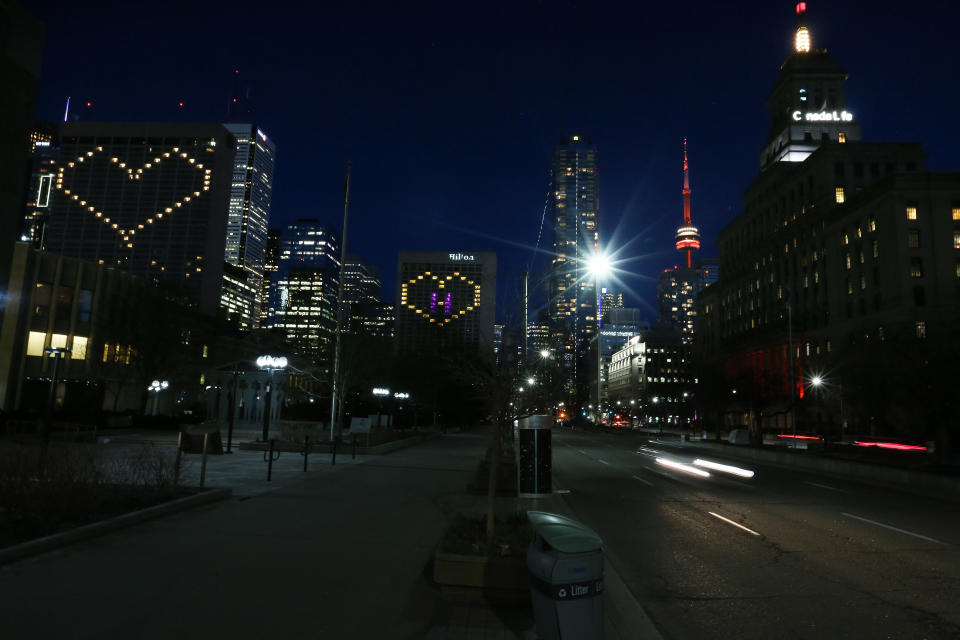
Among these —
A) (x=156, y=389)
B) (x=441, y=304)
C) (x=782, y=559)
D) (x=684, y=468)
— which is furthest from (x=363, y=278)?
(x=782, y=559)

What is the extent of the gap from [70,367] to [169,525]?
4869cm

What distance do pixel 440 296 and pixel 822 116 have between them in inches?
3240

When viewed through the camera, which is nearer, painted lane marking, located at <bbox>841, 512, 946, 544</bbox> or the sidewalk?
the sidewalk

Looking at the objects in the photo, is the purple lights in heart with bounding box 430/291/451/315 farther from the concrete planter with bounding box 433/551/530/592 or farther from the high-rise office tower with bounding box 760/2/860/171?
the high-rise office tower with bounding box 760/2/860/171

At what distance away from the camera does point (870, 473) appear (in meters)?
23.3

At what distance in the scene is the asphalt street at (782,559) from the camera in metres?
6.33

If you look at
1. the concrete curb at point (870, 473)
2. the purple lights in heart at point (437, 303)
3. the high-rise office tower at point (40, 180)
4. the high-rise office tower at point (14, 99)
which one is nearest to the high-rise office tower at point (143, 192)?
the high-rise office tower at point (40, 180)

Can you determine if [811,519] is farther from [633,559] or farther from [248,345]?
[248,345]

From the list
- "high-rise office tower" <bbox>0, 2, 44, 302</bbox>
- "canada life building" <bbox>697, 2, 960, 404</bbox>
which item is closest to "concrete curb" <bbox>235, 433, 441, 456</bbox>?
"high-rise office tower" <bbox>0, 2, 44, 302</bbox>

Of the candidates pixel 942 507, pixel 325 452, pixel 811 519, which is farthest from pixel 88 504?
pixel 942 507

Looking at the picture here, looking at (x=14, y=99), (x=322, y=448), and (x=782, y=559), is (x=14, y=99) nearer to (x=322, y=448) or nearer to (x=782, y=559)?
(x=322, y=448)

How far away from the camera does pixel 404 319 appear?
9344 cm

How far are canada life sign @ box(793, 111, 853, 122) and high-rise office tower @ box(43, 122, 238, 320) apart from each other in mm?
144505

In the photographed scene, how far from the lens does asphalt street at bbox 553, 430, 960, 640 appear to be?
6.33 m
